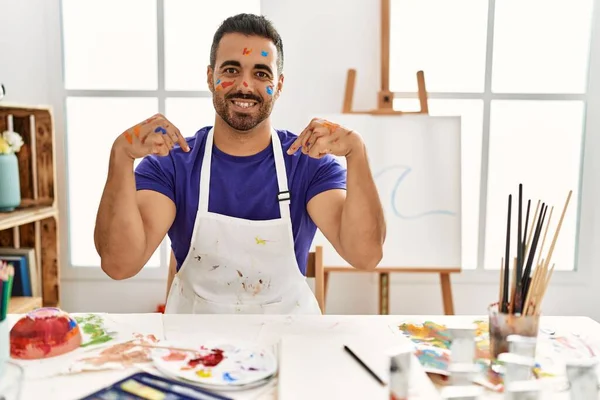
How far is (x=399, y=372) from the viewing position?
2.15 ft

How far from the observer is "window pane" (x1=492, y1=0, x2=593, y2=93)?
7.54ft

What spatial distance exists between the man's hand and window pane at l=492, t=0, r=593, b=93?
139 cm

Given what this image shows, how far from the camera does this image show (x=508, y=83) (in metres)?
2.35

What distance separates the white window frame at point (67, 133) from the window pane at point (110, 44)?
0.04m

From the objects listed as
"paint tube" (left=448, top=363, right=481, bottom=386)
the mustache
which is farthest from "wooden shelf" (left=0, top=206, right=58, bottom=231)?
"paint tube" (left=448, top=363, right=481, bottom=386)

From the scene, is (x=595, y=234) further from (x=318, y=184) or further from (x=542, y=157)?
(x=318, y=184)

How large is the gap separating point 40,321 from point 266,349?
388mm

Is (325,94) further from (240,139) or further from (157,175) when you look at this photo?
(157,175)

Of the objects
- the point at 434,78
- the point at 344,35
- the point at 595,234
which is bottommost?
the point at 595,234

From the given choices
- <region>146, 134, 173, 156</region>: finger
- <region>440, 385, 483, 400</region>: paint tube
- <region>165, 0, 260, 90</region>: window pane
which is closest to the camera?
<region>440, 385, 483, 400</region>: paint tube

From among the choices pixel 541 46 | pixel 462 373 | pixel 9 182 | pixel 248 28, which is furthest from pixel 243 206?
pixel 541 46

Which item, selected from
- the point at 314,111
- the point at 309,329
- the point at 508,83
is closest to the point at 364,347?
the point at 309,329

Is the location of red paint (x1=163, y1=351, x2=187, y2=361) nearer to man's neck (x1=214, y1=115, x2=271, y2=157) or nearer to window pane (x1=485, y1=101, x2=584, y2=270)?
man's neck (x1=214, y1=115, x2=271, y2=157)

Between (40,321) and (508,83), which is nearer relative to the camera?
(40,321)
